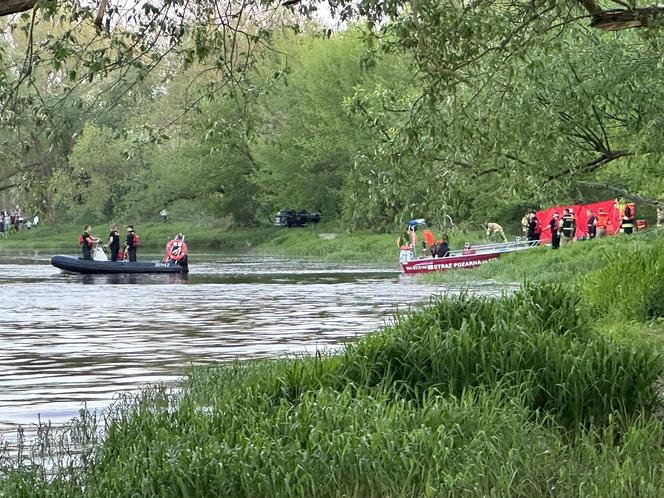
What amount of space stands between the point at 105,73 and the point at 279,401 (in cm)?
291

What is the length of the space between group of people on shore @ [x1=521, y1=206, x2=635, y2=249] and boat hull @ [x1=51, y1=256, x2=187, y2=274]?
12680mm

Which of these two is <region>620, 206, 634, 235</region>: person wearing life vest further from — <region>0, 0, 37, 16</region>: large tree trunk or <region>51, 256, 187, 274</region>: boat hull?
<region>0, 0, 37, 16</region>: large tree trunk

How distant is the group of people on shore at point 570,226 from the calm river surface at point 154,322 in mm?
5218

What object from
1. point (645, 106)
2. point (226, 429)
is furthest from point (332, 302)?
point (226, 429)

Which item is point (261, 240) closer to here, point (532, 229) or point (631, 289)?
point (532, 229)

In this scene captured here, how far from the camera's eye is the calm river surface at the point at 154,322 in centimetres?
1538

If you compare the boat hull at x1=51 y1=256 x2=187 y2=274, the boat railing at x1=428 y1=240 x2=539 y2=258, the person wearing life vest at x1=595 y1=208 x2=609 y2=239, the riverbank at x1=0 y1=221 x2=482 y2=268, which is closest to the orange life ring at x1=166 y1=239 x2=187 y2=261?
the boat hull at x1=51 y1=256 x2=187 y2=274

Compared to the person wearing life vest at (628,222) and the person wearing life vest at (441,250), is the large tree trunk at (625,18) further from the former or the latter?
the person wearing life vest at (441,250)

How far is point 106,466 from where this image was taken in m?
8.58

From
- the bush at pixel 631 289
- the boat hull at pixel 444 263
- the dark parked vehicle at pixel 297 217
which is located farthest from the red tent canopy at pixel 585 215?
the bush at pixel 631 289

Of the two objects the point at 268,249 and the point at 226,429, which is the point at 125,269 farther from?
the point at 226,429

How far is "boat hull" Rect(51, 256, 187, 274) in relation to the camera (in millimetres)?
45281

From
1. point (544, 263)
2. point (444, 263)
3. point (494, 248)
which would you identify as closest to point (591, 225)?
point (494, 248)

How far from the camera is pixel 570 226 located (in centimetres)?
4369
